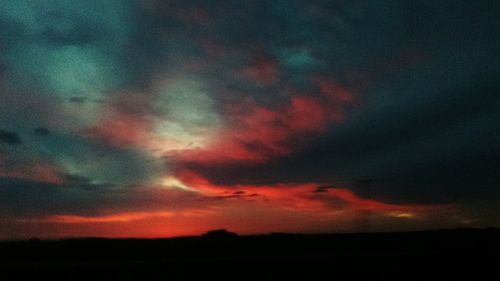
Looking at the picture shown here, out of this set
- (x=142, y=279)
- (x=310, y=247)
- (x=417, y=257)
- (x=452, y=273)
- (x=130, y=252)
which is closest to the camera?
(x=142, y=279)

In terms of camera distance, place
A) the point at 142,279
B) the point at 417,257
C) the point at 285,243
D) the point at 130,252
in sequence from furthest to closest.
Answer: the point at 285,243, the point at 130,252, the point at 417,257, the point at 142,279

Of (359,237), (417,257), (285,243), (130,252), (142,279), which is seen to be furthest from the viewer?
(359,237)

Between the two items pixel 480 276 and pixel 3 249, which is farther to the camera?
pixel 3 249

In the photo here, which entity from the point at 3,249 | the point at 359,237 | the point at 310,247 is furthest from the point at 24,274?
the point at 359,237

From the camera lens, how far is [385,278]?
107ft

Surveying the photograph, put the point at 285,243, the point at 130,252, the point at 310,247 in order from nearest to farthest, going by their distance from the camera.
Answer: the point at 130,252 < the point at 310,247 < the point at 285,243

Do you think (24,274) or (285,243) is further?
(285,243)

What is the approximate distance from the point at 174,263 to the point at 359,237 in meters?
34.8

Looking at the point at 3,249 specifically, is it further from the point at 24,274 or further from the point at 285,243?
the point at 285,243

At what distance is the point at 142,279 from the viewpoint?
31750mm

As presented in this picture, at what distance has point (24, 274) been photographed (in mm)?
32719

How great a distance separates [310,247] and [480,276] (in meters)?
25.4

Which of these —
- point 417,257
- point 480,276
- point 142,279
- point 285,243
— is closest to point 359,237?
point 285,243

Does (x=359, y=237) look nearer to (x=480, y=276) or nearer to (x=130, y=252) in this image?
(x=130, y=252)
